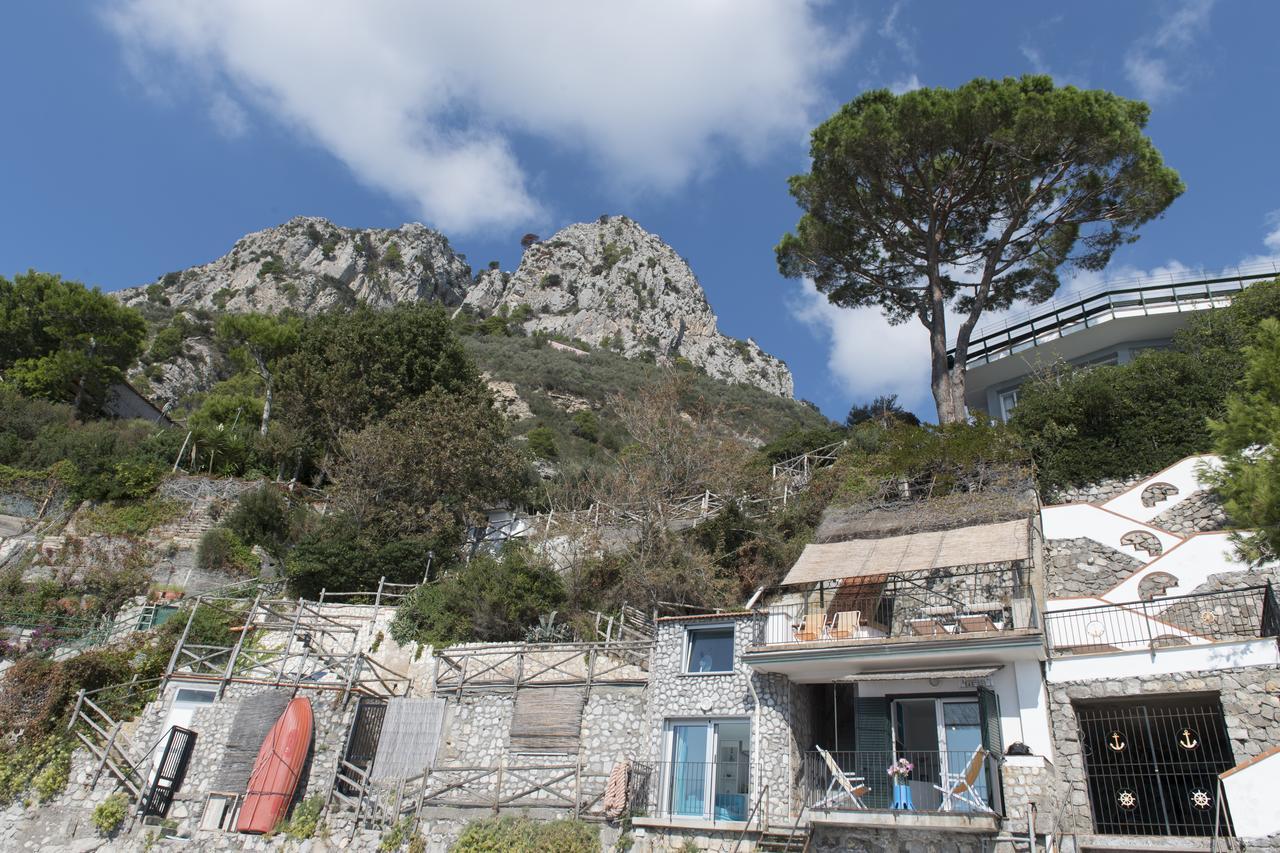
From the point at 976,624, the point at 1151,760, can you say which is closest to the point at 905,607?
the point at 976,624

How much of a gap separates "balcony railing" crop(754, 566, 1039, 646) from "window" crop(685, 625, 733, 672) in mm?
712

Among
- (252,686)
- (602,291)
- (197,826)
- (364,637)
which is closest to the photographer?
(197,826)

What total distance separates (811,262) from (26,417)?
30396mm

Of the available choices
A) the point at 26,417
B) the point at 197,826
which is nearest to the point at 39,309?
the point at 26,417

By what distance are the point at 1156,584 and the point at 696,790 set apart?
9.61 metres

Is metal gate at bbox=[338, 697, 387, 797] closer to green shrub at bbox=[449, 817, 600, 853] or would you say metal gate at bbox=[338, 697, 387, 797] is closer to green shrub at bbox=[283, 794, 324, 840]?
green shrub at bbox=[283, 794, 324, 840]

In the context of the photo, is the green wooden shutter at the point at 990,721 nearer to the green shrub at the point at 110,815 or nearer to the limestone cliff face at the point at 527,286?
the green shrub at the point at 110,815

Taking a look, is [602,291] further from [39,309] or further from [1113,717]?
[1113,717]

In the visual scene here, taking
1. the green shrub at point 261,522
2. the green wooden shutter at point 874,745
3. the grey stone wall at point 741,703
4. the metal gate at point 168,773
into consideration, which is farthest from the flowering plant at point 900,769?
the green shrub at point 261,522

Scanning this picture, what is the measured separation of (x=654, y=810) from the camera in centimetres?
1462

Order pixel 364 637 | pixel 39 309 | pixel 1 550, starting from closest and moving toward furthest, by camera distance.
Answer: pixel 364 637 → pixel 1 550 → pixel 39 309

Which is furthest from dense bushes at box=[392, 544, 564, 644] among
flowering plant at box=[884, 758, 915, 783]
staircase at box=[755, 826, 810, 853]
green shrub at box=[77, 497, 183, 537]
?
green shrub at box=[77, 497, 183, 537]

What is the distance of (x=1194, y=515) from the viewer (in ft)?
60.8

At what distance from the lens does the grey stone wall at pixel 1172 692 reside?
11703 mm
